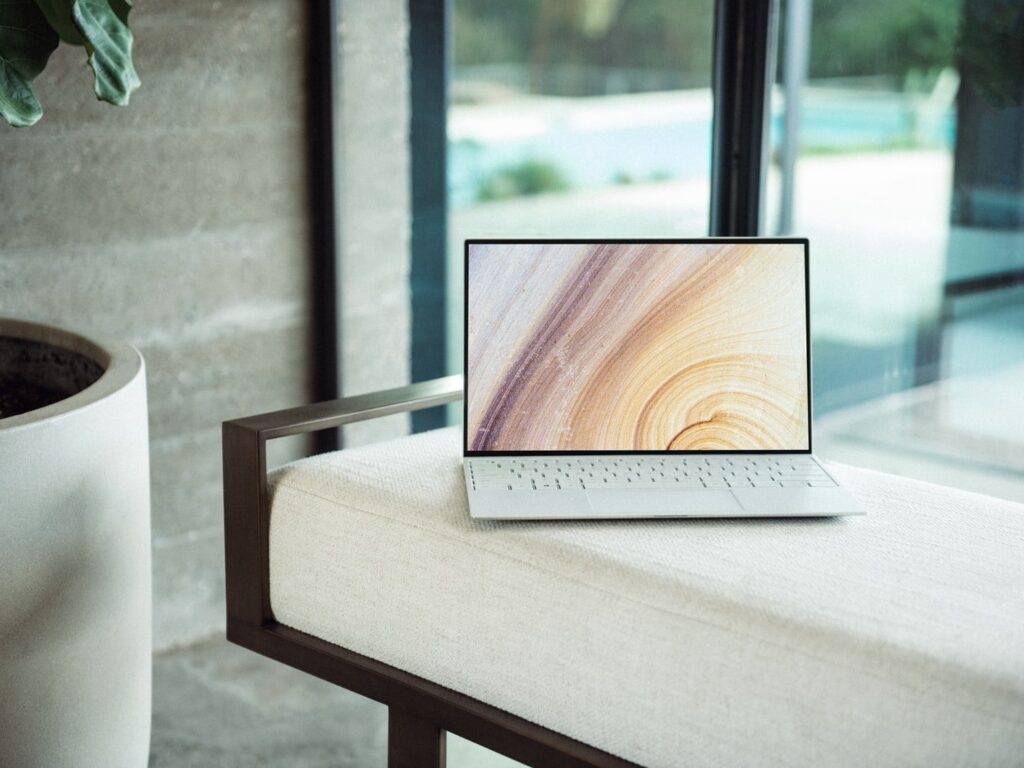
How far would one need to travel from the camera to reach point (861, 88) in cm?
178

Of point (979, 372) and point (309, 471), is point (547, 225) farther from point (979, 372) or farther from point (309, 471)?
point (309, 471)

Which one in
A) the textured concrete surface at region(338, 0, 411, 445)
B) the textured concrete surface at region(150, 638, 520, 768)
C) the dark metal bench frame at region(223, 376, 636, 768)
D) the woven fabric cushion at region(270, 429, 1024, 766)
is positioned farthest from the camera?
the textured concrete surface at region(338, 0, 411, 445)

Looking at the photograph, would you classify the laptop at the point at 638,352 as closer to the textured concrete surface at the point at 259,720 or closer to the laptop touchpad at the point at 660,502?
the laptop touchpad at the point at 660,502

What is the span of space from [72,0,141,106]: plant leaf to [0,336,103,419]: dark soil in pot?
13.7 inches

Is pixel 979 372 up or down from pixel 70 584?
up

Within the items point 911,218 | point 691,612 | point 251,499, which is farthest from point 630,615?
point 911,218

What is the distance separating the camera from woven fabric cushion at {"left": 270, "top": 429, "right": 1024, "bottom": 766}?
3.07 ft

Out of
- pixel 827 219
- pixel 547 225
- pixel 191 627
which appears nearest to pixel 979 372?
pixel 827 219

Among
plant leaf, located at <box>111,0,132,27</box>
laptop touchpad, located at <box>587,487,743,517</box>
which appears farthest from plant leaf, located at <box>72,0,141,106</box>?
laptop touchpad, located at <box>587,487,743,517</box>

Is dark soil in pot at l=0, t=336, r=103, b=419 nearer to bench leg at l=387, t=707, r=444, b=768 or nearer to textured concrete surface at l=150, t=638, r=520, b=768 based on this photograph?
textured concrete surface at l=150, t=638, r=520, b=768

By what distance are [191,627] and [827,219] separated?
1.35m

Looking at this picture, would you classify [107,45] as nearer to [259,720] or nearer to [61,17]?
[61,17]

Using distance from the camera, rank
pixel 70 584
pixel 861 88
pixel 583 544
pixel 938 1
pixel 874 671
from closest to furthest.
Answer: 1. pixel 874 671
2. pixel 583 544
3. pixel 70 584
4. pixel 938 1
5. pixel 861 88

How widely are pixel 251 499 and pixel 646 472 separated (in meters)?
0.41
